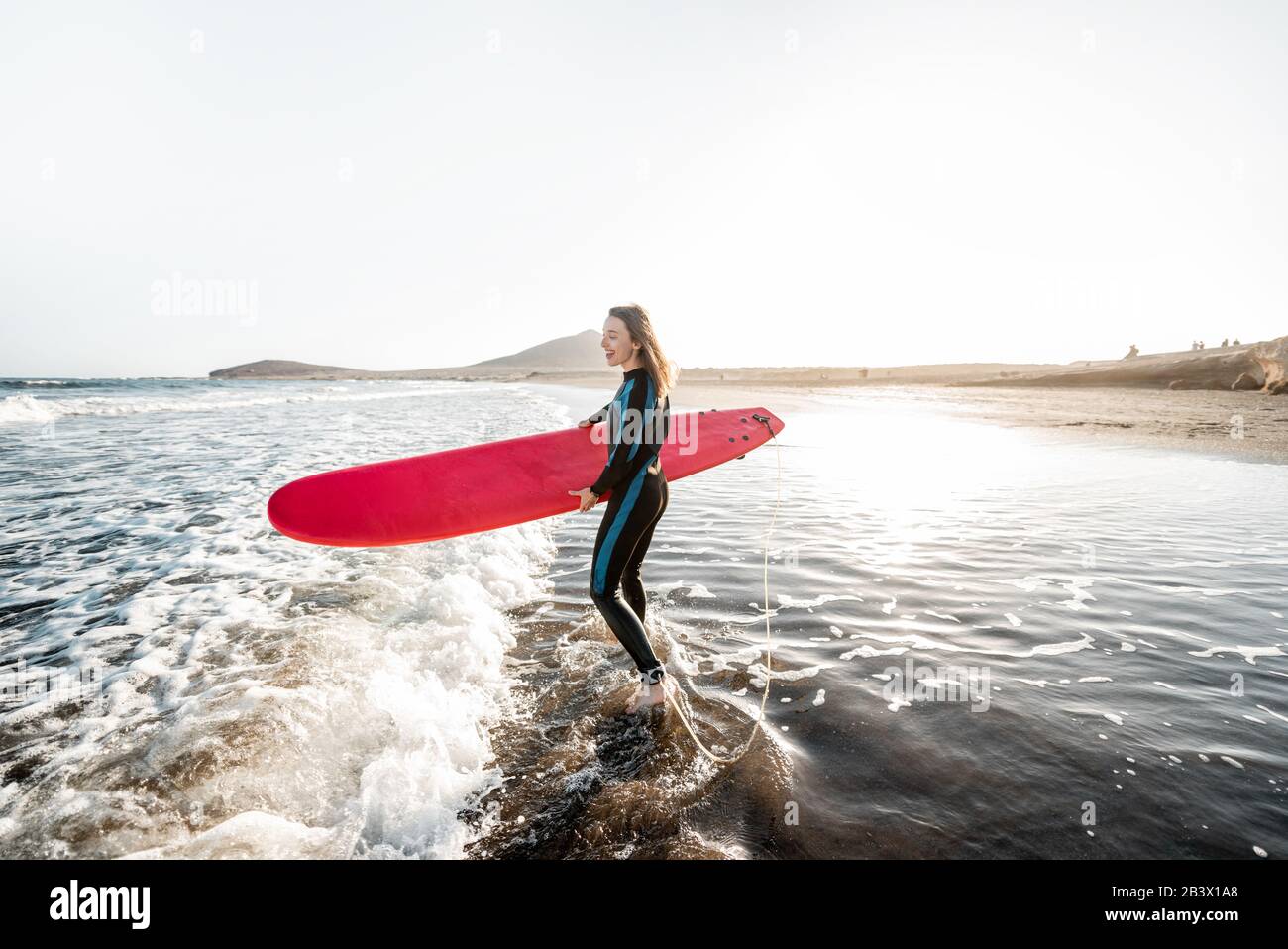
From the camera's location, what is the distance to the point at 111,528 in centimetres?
655

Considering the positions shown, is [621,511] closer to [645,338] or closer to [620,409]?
[620,409]

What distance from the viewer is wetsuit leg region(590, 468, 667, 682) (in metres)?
3.32

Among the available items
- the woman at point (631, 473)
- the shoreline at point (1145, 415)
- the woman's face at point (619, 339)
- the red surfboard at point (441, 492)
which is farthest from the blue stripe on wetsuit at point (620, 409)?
the shoreline at point (1145, 415)

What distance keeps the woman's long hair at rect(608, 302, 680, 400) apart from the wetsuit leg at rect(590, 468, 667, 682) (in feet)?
1.80

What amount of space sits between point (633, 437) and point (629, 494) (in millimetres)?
354

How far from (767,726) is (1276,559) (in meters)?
6.16

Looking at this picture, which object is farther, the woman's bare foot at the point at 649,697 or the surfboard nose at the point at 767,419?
the surfboard nose at the point at 767,419

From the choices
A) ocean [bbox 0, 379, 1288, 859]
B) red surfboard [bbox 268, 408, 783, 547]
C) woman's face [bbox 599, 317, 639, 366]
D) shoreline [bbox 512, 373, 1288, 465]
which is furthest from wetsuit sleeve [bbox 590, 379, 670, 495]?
shoreline [bbox 512, 373, 1288, 465]

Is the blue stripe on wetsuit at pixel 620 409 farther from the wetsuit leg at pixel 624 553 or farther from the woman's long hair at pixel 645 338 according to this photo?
the wetsuit leg at pixel 624 553

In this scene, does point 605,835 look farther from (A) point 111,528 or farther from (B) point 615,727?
(A) point 111,528

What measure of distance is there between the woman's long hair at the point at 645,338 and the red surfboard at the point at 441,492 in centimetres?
116

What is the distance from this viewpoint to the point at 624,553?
11.3 ft

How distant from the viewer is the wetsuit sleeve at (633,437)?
3342 millimetres

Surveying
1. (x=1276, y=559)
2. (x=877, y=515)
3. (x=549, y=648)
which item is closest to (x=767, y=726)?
(x=549, y=648)
